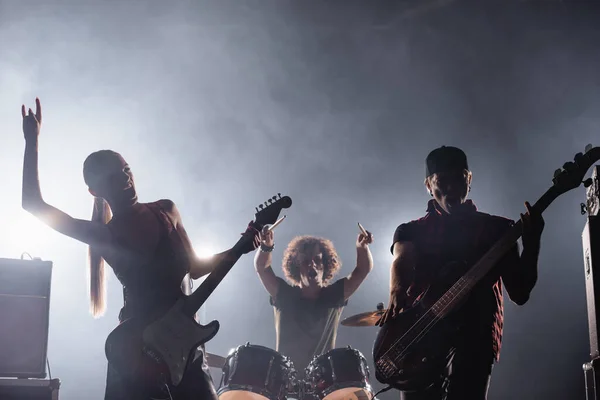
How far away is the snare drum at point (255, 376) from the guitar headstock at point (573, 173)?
2054mm

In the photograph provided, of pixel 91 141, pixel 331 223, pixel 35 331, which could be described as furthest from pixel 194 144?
pixel 35 331

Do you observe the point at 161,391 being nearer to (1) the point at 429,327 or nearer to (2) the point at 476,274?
(1) the point at 429,327

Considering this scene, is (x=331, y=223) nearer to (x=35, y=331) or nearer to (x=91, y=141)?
(x=91, y=141)

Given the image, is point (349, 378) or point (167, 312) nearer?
point (167, 312)

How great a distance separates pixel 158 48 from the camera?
23.7 feet

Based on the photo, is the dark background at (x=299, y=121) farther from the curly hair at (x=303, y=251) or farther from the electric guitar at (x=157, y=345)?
the electric guitar at (x=157, y=345)

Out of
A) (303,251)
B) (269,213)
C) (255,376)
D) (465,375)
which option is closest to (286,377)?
(255,376)

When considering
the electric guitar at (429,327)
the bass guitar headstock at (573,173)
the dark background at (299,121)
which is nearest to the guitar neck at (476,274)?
the electric guitar at (429,327)

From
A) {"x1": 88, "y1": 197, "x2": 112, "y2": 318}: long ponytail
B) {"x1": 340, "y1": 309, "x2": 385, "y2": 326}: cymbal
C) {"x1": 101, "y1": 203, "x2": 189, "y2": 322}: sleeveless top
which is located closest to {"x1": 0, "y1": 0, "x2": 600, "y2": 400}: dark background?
{"x1": 340, "y1": 309, "x2": 385, "y2": 326}: cymbal

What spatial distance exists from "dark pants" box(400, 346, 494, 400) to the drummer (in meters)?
2.15

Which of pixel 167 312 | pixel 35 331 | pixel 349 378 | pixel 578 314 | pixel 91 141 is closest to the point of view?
pixel 167 312

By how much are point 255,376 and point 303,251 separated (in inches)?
61.3

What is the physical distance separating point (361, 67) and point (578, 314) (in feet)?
11.3

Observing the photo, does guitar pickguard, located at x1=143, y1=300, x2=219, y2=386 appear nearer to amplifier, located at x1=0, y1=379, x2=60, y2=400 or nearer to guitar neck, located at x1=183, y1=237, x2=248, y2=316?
guitar neck, located at x1=183, y1=237, x2=248, y2=316
